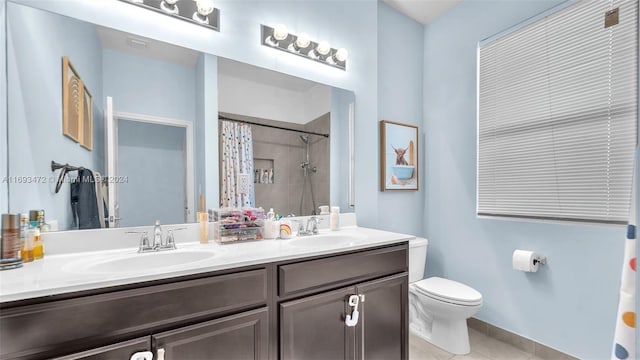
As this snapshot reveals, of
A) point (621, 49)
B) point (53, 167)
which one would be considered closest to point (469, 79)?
point (621, 49)

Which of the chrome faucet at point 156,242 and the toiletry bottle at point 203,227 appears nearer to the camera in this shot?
the chrome faucet at point 156,242

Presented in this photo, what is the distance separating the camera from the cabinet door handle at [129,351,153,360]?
35.1 inches

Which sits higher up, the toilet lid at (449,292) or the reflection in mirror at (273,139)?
the reflection in mirror at (273,139)

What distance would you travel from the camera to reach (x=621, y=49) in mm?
1562

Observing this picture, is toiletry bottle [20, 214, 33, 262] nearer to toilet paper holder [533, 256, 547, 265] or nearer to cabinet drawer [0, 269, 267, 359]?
cabinet drawer [0, 269, 267, 359]

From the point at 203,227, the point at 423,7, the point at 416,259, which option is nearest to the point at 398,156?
the point at 416,259

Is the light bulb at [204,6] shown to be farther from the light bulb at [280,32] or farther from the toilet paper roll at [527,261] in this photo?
the toilet paper roll at [527,261]

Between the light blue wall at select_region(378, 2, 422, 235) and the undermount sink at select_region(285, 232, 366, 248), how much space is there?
671mm

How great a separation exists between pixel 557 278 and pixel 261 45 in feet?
7.86

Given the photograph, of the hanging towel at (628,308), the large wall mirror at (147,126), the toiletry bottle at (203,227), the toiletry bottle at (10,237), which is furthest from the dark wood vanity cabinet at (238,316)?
the hanging towel at (628,308)

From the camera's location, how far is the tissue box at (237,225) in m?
1.45

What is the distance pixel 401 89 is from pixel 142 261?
232cm

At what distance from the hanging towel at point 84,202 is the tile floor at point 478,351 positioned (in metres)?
2.06

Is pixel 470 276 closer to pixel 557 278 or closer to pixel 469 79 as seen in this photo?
pixel 557 278
